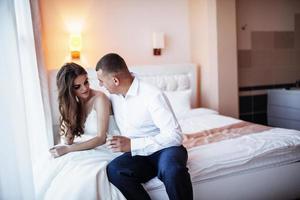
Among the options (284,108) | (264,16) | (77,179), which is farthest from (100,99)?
(264,16)

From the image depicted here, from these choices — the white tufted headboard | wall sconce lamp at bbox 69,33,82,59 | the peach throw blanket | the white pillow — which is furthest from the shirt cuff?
wall sconce lamp at bbox 69,33,82,59

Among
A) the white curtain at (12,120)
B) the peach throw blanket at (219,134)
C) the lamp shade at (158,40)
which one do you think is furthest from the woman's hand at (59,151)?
the lamp shade at (158,40)

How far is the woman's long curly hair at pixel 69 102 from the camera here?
5.94 feet

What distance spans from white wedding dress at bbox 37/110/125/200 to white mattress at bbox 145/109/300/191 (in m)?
0.27

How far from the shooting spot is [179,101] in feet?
11.0

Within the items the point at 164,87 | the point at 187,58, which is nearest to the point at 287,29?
the point at 187,58

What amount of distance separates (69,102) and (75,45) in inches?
61.6

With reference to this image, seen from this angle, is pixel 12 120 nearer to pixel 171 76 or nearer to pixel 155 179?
pixel 155 179

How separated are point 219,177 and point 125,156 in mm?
664

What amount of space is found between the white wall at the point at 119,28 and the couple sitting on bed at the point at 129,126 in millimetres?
1562

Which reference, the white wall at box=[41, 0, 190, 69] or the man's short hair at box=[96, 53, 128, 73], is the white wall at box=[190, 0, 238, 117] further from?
the man's short hair at box=[96, 53, 128, 73]

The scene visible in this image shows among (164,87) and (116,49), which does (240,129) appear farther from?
(116,49)

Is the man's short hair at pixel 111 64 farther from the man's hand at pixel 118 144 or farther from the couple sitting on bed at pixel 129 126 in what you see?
the man's hand at pixel 118 144

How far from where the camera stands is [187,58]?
3914mm
